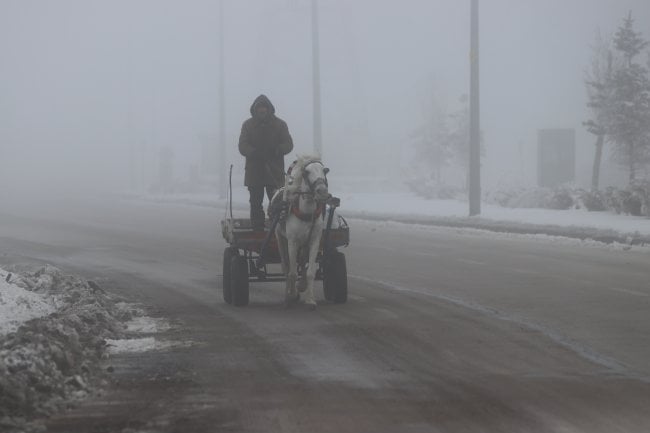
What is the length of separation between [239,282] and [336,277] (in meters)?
1.21

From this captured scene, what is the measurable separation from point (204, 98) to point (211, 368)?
189 metres

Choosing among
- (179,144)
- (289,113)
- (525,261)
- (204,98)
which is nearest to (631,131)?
(525,261)

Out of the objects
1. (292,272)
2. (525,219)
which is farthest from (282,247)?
(525,219)

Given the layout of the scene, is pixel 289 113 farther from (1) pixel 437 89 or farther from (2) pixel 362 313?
(2) pixel 362 313

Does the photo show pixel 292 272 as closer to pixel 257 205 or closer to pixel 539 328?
pixel 257 205

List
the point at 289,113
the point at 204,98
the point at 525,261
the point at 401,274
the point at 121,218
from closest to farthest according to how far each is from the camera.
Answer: the point at 401,274 < the point at 525,261 < the point at 121,218 < the point at 289,113 < the point at 204,98

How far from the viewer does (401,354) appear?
1059cm

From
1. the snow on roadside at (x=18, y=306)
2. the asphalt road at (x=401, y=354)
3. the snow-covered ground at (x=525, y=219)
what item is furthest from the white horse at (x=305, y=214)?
the snow-covered ground at (x=525, y=219)

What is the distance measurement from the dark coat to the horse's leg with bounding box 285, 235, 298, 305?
1714 millimetres

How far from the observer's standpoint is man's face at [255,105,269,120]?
1538 centimetres

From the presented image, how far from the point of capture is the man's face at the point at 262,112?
606 inches

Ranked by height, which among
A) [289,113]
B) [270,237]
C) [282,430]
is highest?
[289,113]

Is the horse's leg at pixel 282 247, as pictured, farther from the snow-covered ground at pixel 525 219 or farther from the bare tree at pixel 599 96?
the bare tree at pixel 599 96

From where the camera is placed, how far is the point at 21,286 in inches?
604
